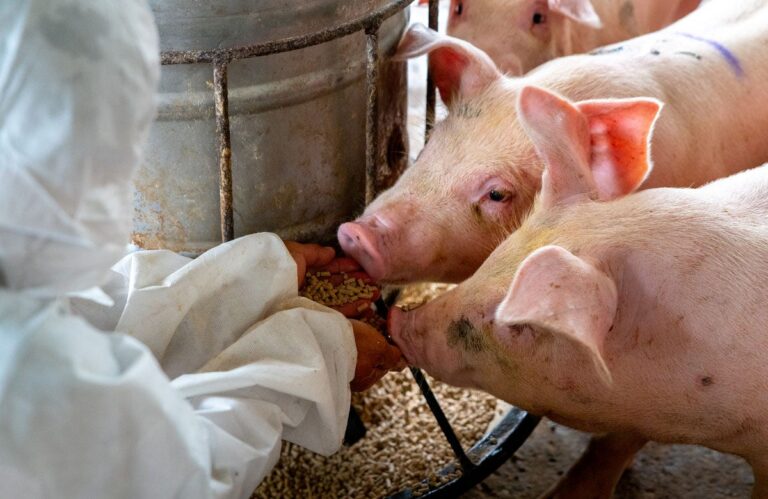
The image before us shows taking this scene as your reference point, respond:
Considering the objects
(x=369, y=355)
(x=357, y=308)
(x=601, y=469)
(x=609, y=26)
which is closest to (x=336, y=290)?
(x=357, y=308)

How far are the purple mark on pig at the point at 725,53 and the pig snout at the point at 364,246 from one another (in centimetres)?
108

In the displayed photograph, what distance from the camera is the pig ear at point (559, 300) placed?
1509 millimetres

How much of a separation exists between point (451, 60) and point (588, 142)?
54cm

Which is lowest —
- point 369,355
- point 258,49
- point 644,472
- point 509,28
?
point 644,472

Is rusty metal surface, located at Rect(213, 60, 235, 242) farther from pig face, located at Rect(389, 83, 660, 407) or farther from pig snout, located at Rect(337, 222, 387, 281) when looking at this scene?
pig face, located at Rect(389, 83, 660, 407)

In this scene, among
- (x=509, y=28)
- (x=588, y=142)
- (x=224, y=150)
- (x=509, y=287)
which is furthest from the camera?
(x=509, y=28)

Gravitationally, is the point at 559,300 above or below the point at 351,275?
above

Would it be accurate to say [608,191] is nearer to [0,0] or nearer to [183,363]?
[183,363]

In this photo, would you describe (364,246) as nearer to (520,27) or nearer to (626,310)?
(626,310)

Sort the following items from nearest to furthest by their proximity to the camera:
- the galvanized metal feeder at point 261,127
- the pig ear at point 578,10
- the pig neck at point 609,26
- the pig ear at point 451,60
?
the galvanized metal feeder at point 261,127
the pig ear at point 451,60
the pig ear at point 578,10
the pig neck at point 609,26

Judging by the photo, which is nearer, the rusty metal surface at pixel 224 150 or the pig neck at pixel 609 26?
the rusty metal surface at pixel 224 150

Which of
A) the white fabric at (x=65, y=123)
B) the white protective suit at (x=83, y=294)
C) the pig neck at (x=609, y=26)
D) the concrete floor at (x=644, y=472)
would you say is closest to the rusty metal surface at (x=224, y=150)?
the white protective suit at (x=83, y=294)

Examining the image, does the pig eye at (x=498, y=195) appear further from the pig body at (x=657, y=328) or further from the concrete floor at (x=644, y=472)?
the concrete floor at (x=644, y=472)

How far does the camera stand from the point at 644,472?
102 inches
